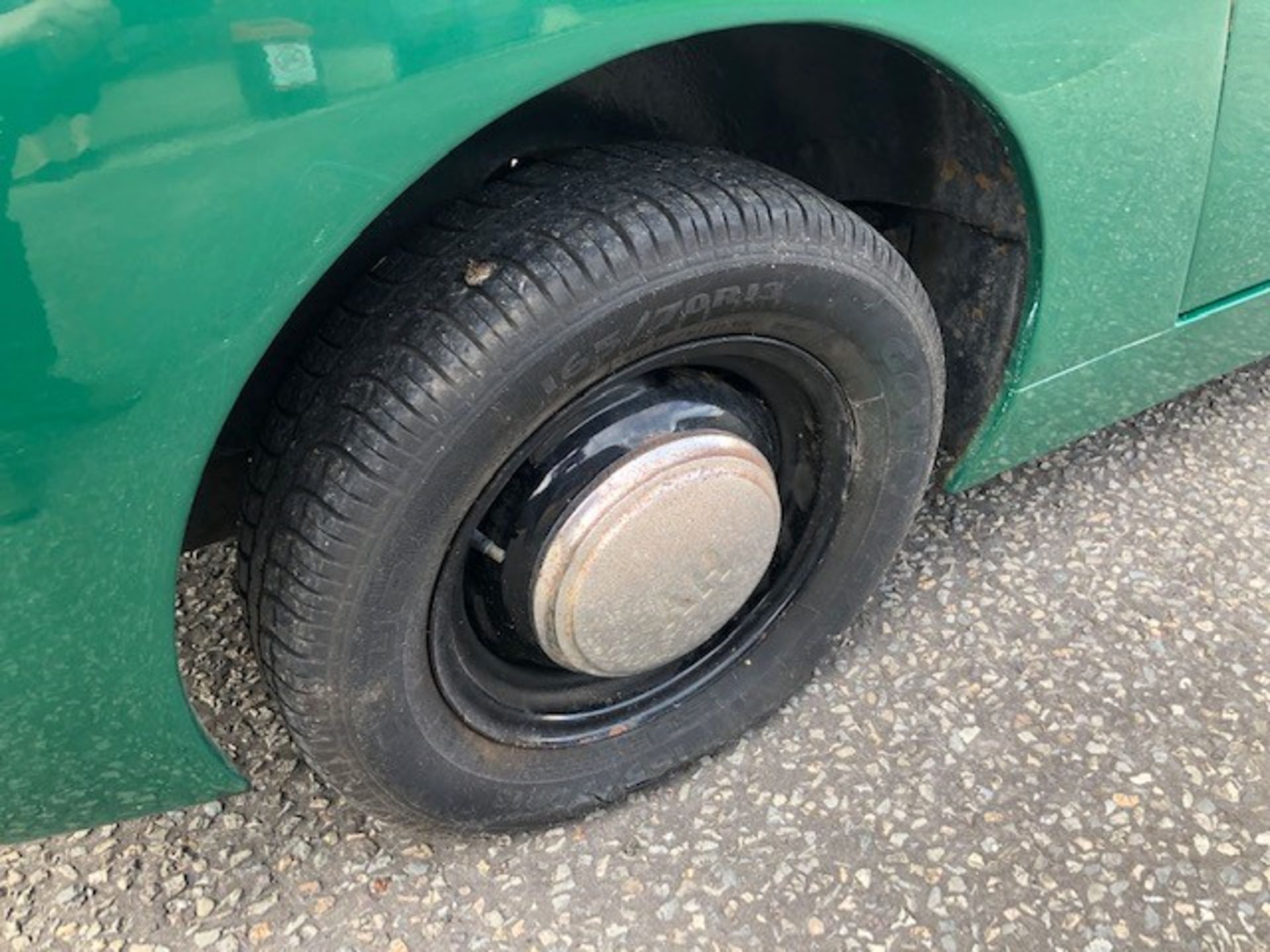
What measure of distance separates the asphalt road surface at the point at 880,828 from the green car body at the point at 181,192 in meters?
0.32

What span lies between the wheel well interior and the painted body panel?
1.04ft

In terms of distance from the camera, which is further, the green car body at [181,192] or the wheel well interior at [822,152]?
the wheel well interior at [822,152]

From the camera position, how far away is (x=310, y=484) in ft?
3.98

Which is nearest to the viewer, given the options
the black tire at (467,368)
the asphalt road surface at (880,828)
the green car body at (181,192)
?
the green car body at (181,192)

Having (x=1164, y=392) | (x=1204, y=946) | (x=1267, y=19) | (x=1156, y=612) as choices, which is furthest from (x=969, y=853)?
(x=1267, y=19)

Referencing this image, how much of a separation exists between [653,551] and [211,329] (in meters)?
0.60

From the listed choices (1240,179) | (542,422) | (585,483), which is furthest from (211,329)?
(1240,179)

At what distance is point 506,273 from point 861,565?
2.55 feet

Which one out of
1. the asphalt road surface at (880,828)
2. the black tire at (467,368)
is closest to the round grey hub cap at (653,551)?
the black tire at (467,368)

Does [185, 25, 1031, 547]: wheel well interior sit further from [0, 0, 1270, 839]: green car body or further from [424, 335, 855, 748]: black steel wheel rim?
[424, 335, 855, 748]: black steel wheel rim

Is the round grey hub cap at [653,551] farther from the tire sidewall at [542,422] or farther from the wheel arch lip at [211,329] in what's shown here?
the wheel arch lip at [211,329]

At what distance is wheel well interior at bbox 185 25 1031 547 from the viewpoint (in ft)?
4.66

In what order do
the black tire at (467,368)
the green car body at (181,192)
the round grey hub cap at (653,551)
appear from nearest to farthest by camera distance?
the green car body at (181,192), the black tire at (467,368), the round grey hub cap at (653,551)

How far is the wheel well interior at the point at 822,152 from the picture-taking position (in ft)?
4.66
